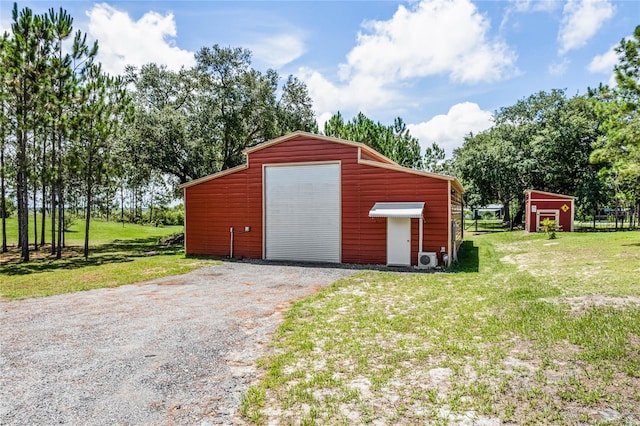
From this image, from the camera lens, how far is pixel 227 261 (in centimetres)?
1311

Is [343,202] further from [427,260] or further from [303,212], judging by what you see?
[427,260]

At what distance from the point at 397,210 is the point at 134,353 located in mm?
8418

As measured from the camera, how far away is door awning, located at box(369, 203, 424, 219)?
10.9 meters

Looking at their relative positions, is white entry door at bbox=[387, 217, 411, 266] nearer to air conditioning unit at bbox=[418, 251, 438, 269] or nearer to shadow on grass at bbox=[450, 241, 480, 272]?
air conditioning unit at bbox=[418, 251, 438, 269]

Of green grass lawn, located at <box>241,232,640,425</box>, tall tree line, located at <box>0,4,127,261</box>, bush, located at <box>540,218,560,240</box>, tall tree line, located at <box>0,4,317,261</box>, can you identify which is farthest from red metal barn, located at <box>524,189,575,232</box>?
tall tree line, located at <box>0,4,127,261</box>

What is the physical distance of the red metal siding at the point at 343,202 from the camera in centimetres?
1142

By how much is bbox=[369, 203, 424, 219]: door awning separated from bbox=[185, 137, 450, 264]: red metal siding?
246mm

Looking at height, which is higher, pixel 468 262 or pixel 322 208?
pixel 322 208

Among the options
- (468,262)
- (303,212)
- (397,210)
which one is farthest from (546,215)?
(303,212)

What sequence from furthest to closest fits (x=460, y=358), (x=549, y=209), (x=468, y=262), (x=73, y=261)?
(x=549, y=209), (x=73, y=261), (x=468, y=262), (x=460, y=358)

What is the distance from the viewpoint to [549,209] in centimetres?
2233

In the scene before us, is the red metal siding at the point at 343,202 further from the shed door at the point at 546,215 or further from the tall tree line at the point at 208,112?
the shed door at the point at 546,215

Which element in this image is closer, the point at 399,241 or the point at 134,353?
the point at 134,353

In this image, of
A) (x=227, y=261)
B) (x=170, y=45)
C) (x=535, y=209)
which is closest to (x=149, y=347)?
(x=227, y=261)
